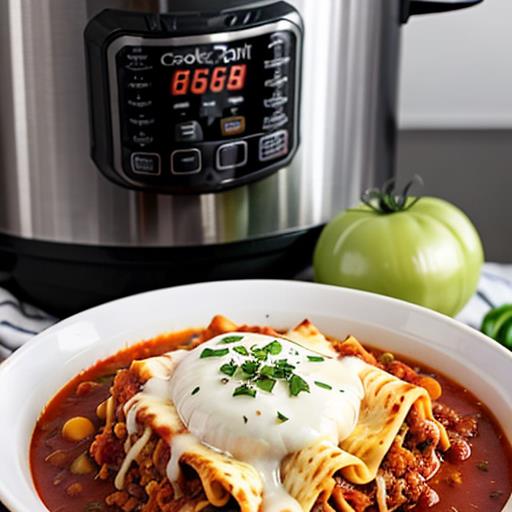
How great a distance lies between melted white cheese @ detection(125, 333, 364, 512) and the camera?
3.28 feet

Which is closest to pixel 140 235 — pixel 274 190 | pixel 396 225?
pixel 274 190

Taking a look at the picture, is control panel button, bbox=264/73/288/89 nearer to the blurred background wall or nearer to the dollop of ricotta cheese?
the dollop of ricotta cheese

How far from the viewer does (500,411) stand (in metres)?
1.17

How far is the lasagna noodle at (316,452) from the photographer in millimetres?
968

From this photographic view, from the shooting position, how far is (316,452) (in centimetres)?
99

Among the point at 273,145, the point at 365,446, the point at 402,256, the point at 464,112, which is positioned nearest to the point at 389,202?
the point at 402,256

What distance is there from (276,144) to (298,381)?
55 cm

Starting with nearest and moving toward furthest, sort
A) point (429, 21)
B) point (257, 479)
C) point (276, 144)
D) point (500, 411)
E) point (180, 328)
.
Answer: point (257, 479) < point (500, 411) < point (180, 328) < point (276, 144) < point (429, 21)

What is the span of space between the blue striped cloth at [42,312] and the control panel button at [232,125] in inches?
14.0

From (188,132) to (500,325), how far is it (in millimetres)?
563

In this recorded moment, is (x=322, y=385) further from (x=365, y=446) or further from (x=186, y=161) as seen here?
(x=186, y=161)

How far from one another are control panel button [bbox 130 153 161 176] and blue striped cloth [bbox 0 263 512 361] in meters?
0.31

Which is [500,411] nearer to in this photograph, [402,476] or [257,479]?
[402,476]

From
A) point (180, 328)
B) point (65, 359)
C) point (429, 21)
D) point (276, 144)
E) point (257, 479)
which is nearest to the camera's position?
point (257, 479)
